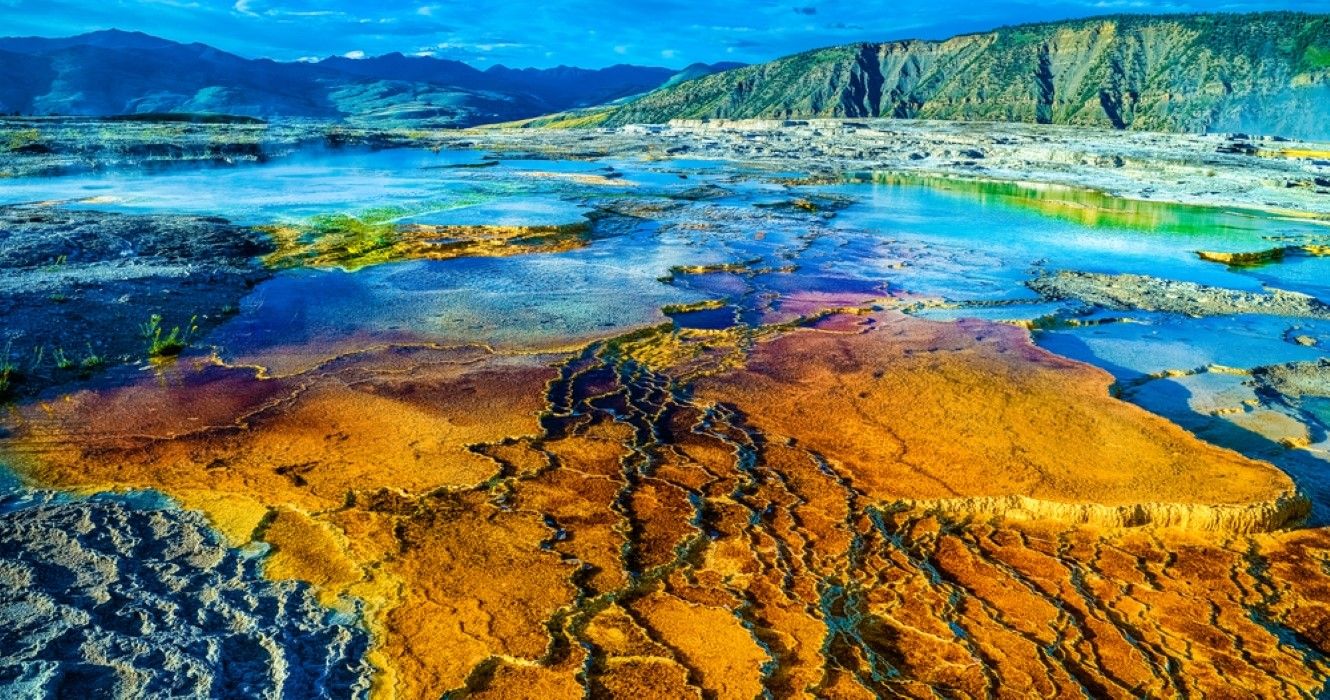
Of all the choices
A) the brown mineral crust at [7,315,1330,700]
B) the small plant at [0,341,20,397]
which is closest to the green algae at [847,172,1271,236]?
the brown mineral crust at [7,315,1330,700]

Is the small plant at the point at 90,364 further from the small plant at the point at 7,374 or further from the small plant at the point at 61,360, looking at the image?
the small plant at the point at 7,374

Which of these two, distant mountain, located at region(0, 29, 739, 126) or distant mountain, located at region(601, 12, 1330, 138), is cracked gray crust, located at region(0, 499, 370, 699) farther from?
distant mountain, located at region(0, 29, 739, 126)

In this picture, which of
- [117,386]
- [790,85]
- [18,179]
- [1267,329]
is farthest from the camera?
[790,85]

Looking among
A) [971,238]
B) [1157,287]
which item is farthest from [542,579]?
[971,238]

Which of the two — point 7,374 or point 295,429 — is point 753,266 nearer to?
point 295,429

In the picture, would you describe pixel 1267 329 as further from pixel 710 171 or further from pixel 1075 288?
pixel 710 171

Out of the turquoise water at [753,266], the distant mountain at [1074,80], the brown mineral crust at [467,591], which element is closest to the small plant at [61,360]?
the turquoise water at [753,266]
